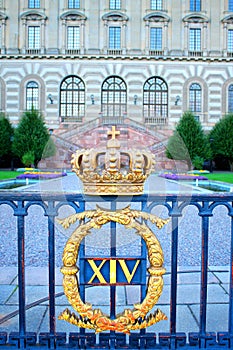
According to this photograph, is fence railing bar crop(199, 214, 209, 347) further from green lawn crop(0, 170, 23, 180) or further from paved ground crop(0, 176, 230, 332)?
green lawn crop(0, 170, 23, 180)

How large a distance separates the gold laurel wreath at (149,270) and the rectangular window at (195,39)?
45.5 m

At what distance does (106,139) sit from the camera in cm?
A: 275

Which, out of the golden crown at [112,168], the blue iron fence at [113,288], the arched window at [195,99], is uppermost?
the arched window at [195,99]

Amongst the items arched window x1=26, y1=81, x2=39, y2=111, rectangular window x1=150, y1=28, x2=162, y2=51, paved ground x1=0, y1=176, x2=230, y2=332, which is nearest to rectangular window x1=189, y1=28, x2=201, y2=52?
rectangular window x1=150, y1=28, x2=162, y2=51

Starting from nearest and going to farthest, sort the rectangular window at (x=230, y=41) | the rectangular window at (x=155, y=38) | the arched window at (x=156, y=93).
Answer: the arched window at (x=156, y=93)
the rectangular window at (x=155, y=38)
the rectangular window at (x=230, y=41)

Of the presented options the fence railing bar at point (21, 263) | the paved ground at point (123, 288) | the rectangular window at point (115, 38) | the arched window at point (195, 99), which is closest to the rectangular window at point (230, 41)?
the arched window at point (195, 99)

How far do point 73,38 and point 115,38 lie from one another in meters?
5.08

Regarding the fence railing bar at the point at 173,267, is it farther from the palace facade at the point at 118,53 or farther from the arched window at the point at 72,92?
the arched window at the point at 72,92

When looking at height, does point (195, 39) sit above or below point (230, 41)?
above

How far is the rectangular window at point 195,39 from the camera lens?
44.7 metres

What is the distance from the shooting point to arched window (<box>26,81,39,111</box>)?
144 ft

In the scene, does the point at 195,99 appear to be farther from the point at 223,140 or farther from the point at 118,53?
the point at 223,140

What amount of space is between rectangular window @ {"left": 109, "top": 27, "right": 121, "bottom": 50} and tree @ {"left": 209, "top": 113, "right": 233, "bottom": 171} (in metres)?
16.3

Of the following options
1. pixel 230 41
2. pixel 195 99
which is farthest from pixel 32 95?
pixel 230 41
